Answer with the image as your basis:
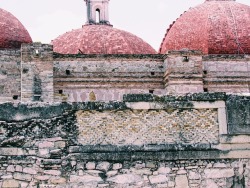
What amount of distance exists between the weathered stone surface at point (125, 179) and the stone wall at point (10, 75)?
9716mm

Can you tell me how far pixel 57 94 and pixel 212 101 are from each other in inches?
382

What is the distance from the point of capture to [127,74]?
15844 mm

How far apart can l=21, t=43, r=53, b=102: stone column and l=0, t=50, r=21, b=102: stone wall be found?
0.48 m

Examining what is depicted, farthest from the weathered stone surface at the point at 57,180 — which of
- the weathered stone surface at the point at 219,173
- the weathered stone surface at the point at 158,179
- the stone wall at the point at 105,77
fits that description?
the stone wall at the point at 105,77

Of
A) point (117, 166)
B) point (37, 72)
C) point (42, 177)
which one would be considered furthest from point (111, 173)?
point (37, 72)

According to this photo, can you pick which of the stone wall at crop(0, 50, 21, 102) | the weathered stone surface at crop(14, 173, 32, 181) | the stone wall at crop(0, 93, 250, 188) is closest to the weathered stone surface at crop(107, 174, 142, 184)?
the stone wall at crop(0, 93, 250, 188)

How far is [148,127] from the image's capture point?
19.5 feet

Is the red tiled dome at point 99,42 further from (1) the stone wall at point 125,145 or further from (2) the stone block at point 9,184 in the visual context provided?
(2) the stone block at point 9,184

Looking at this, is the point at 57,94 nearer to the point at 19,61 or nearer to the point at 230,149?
the point at 19,61

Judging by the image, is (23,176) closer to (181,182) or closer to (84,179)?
(84,179)

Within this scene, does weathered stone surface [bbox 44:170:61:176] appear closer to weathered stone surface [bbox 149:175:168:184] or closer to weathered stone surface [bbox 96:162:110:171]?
weathered stone surface [bbox 96:162:110:171]

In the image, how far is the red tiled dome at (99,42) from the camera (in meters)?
17.3

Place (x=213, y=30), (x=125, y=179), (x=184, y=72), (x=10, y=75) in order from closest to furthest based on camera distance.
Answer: (x=125, y=179)
(x=10, y=75)
(x=184, y=72)
(x=213, y=30)

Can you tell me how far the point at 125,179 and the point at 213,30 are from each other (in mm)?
12362
